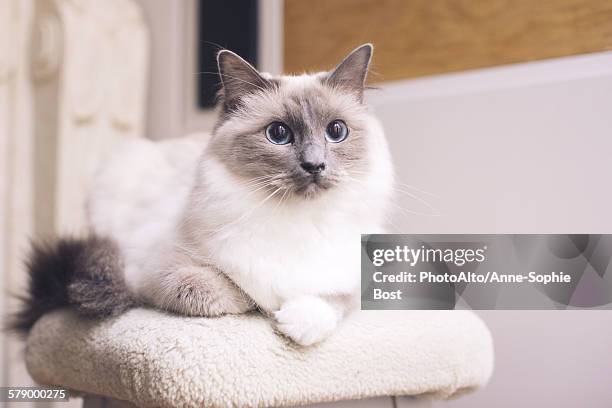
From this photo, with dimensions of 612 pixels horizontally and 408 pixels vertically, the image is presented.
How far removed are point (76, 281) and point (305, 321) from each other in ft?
1.21

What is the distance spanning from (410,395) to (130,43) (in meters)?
1.33

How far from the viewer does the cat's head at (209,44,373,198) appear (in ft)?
2.49

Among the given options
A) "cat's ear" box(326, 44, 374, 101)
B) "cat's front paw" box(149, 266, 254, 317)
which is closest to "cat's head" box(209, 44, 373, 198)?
"cat's ear" box(326, 44, 374, 101)

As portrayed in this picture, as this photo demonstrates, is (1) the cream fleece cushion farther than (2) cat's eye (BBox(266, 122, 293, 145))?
No

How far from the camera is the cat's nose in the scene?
0.73m

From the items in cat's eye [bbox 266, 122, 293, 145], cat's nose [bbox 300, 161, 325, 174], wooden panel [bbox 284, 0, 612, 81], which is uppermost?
wooden panel [bbox 284, 0, 612, 81]

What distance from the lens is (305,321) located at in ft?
2.31

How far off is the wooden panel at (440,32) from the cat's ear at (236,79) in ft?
0.90

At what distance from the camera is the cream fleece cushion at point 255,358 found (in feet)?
2.16

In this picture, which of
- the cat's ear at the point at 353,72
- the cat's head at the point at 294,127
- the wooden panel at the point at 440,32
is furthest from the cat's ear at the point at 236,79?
the wooden panel at the point at 440,32

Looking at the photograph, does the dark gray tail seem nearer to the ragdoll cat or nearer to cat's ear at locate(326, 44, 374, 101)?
the ragdoll cat

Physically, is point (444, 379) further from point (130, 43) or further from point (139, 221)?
point (130, 43)

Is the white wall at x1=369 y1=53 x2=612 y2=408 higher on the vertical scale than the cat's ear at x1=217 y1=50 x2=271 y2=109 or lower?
lower

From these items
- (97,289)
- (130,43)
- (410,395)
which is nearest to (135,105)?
(130,43)
